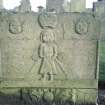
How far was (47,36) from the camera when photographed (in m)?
4.73

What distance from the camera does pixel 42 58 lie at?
4.83 metres

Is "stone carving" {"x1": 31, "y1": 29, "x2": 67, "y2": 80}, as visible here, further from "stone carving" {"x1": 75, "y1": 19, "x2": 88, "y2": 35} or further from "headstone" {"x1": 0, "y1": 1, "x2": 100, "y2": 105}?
"stone carving" {"x1": 75, "y1": 19, "x2": 88, "y2": 35}

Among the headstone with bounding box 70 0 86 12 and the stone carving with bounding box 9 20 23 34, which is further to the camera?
the headstone with bounding box 70 0 86 12

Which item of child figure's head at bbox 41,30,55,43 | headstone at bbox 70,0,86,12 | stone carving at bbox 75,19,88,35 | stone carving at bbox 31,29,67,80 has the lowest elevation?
stone carving at bbox 31,29,67,80

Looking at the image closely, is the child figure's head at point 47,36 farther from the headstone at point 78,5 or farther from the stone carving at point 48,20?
the headstone at point 78,5

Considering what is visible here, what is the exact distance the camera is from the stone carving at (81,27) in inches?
187

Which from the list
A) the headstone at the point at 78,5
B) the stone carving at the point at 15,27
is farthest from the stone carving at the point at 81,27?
the headstone at the point at 78,5

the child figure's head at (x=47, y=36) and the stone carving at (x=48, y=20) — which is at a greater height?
the stone carving at (x=48, y=20)

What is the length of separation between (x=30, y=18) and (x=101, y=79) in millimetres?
2531

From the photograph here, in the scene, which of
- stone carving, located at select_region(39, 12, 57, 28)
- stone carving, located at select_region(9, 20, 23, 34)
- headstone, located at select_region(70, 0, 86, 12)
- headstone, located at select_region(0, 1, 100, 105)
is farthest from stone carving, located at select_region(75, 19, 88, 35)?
headstone, located at select_region(70, 0, 86, 12)

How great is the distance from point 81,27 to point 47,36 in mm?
608

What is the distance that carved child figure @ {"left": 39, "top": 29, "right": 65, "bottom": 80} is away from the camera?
4746mm

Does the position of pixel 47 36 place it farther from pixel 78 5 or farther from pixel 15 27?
pixel 78 5

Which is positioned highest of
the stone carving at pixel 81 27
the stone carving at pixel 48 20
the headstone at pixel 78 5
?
the headstone at pixel 78 5
